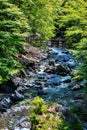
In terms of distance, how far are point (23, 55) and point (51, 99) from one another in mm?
8943

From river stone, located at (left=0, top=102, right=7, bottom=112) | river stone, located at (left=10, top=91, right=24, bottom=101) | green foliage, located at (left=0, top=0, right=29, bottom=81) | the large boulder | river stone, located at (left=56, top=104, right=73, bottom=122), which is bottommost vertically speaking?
the large boulder

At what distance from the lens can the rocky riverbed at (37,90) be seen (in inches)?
651

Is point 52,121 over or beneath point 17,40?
beneath

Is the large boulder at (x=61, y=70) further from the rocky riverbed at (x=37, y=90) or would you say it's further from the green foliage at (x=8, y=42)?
the green foliage at (x=8, y=42)

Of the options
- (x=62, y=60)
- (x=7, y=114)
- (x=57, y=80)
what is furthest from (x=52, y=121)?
(x=62, y=60)

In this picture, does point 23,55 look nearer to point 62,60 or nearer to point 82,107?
point 62,60

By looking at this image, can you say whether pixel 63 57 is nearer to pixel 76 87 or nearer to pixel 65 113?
pixel 76 87

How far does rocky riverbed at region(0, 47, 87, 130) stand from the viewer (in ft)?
54.3

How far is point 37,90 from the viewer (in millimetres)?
22156

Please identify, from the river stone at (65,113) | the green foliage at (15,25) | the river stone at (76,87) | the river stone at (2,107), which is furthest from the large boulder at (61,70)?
the river stone at (65,113)

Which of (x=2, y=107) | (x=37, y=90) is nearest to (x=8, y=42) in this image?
(x=2, y=107)

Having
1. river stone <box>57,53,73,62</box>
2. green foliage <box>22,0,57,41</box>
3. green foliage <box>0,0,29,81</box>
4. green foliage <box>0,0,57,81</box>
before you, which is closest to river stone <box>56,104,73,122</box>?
green foliage <box>0,0,57,81</box>

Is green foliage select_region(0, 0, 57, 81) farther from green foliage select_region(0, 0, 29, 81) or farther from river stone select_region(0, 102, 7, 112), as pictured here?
river stone select_region(0, 102, 7, 112)

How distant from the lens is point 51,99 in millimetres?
20281
